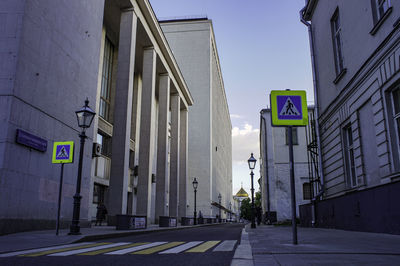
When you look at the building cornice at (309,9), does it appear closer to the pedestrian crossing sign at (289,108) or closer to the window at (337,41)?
the window at (337,41)

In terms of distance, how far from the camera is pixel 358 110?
567 inches

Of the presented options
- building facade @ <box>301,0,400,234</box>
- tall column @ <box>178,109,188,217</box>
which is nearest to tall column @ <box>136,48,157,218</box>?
building facade @ <box>301,0,400,234</box>

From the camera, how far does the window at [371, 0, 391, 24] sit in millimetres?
12000

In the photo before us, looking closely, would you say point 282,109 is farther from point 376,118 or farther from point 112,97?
point 112,97

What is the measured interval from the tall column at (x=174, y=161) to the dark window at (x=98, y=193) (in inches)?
384

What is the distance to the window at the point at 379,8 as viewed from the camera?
12.0 meters

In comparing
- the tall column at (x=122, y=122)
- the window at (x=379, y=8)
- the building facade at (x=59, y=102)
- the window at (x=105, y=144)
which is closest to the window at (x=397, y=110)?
the window at (x=379, y=8)

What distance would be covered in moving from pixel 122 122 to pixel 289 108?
51.1 feet

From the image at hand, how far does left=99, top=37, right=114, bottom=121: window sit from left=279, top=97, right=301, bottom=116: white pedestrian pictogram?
21305 millimetres

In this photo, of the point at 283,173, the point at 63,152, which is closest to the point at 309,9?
the point at 63,152

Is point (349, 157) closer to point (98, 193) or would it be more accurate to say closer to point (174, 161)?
point (98, 193)

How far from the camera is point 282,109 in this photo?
25.1ft

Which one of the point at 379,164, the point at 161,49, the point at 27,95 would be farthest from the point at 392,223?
the point at 161,49

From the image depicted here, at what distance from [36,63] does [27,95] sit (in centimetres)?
146
